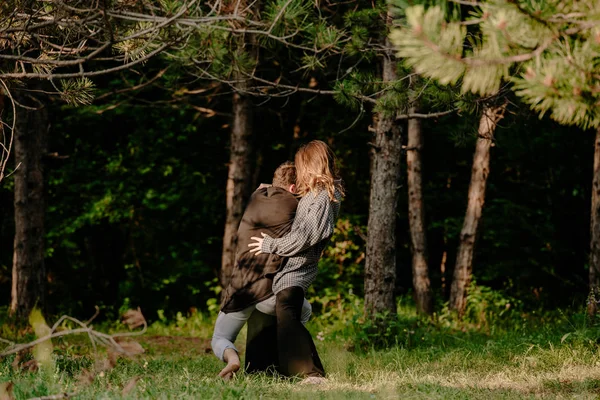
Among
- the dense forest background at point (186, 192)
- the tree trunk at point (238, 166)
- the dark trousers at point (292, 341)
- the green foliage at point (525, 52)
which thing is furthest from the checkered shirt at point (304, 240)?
the dense forest background at point (186, 192)

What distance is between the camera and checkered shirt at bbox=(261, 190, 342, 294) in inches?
206

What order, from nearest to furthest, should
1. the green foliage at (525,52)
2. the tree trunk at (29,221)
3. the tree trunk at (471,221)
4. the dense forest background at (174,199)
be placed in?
the green foliage at (525,52)
the tree trunk at (29,221)
the tree trunk at (471,221)
the dense forest background at (174,199)

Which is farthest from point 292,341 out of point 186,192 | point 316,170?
point 186,192

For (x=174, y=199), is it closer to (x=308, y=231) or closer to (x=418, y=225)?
(x=418, y=225)

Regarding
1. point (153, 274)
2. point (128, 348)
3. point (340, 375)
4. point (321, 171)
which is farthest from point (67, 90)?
point (153, 274)

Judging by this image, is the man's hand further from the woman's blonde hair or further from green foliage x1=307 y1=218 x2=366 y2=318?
green foliage x1=307 y1=218 x2=366 y2=318

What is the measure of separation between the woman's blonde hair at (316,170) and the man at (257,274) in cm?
19

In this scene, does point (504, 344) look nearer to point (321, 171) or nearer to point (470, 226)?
point (321, 171)

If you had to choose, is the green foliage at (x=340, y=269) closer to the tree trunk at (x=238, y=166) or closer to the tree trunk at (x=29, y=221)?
the tree trunk at (x=238, y=166)

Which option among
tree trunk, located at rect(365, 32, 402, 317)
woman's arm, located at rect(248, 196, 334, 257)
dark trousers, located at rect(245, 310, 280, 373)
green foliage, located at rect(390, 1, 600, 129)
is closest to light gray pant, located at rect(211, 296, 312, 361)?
dark trousers, located at rect(245, 310, 280, 373)

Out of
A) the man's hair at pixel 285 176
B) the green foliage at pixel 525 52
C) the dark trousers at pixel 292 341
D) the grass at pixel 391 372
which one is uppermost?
the green foliage at pixel 525 52

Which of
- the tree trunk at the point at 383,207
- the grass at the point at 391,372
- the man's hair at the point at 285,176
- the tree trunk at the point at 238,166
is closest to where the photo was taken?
the grass at the point at 391,372

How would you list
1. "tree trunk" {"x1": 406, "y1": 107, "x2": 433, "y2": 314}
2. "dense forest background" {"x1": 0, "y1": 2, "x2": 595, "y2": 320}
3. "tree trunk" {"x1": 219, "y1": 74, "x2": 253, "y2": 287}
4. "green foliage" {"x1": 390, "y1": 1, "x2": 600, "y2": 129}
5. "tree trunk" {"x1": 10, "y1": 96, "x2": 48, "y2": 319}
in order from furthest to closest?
"dense forest background" {"x1": 0, "y1": 2, "x2": 595, "y2": 320} → "tree trunk" {"x1": 406, "y1": 107, "x2": 433, "y2": 314} → "tree trunk" {"x1": 219, "y1": 74, "x2": 253, "y2": 287} → "tree trunk" {"x1": 10, "y1": 96, "x2": 48, "y2": 319} → "green foliage" {"x1": 390, "y1": 1, "x2": 600, "y2": 129}

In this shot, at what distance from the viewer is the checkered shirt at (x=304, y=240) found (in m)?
5.23
